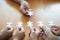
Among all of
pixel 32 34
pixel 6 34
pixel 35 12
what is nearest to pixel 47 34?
pixel 32 34

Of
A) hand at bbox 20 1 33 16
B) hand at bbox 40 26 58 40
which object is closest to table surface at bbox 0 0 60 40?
hand at bbox 20 1 33 16

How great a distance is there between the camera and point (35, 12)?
168 cm

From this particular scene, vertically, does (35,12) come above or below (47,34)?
above

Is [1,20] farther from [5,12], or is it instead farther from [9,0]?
[9,0]

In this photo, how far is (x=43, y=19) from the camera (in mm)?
1560

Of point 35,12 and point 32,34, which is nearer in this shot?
point 32,34

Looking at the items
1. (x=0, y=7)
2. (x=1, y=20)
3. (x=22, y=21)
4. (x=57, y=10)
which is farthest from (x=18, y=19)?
(x=57, y=10)

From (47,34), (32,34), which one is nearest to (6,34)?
(32,34)

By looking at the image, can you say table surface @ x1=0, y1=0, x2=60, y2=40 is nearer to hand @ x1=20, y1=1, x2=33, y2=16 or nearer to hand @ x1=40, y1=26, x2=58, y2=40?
hand @ x1=20, y1=1, x2=33, y2=16

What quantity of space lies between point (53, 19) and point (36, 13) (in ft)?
0.69

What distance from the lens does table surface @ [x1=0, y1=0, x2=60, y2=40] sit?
5.02 feet

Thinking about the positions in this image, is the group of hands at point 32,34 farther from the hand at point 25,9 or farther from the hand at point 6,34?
the hand at point 25,9

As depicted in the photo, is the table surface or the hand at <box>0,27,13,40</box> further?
the table surface

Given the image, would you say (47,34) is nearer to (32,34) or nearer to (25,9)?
(32,34)
